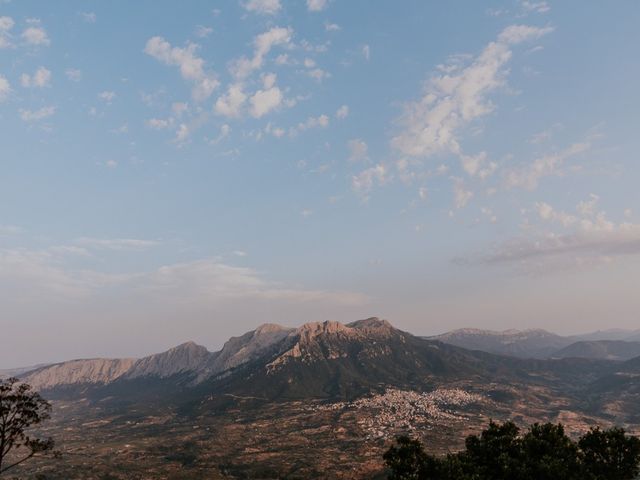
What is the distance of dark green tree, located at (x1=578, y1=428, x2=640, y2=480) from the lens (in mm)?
103125

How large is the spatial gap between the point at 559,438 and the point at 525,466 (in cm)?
2163

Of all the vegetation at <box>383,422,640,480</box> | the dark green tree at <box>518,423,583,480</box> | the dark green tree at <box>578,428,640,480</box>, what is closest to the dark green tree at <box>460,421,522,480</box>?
the vegetation at <box>383,422,640,480</box>

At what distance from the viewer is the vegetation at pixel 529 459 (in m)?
96.5

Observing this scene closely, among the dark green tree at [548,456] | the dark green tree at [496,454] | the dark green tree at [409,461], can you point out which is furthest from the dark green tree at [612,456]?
the dark green tree at [409,461]

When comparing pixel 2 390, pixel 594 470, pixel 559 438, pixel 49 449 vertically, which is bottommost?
pixel 594 470

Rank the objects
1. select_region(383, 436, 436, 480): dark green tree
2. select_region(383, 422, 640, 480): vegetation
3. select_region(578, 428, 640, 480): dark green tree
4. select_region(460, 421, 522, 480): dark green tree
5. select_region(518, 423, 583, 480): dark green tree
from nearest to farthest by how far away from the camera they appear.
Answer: select_region(518, 423, 583, 480): dark green tree, select_region(383, 422, 640, 480): vegetation, select_region(460, 421, 522, 480): dark green tree, select_region(383, 436, 436, 480): dark green tree, select_region(578, 428, 640, 480): dark green tree

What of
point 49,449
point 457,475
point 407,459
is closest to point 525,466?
point 457,475

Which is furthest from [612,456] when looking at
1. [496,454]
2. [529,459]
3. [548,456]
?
[496,454]

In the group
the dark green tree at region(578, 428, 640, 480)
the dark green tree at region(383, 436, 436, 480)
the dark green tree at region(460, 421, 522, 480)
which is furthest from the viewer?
the dark green tree at region(578, 428, 640, 480)

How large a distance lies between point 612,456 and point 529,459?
79.6 ft

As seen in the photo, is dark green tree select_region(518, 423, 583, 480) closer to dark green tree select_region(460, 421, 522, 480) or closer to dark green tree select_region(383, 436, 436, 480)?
dark green tree select_region(460, 421, 522, 480)

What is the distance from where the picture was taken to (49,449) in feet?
268

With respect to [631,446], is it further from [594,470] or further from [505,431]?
[505,431]

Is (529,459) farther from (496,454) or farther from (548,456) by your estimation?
(496,454)
